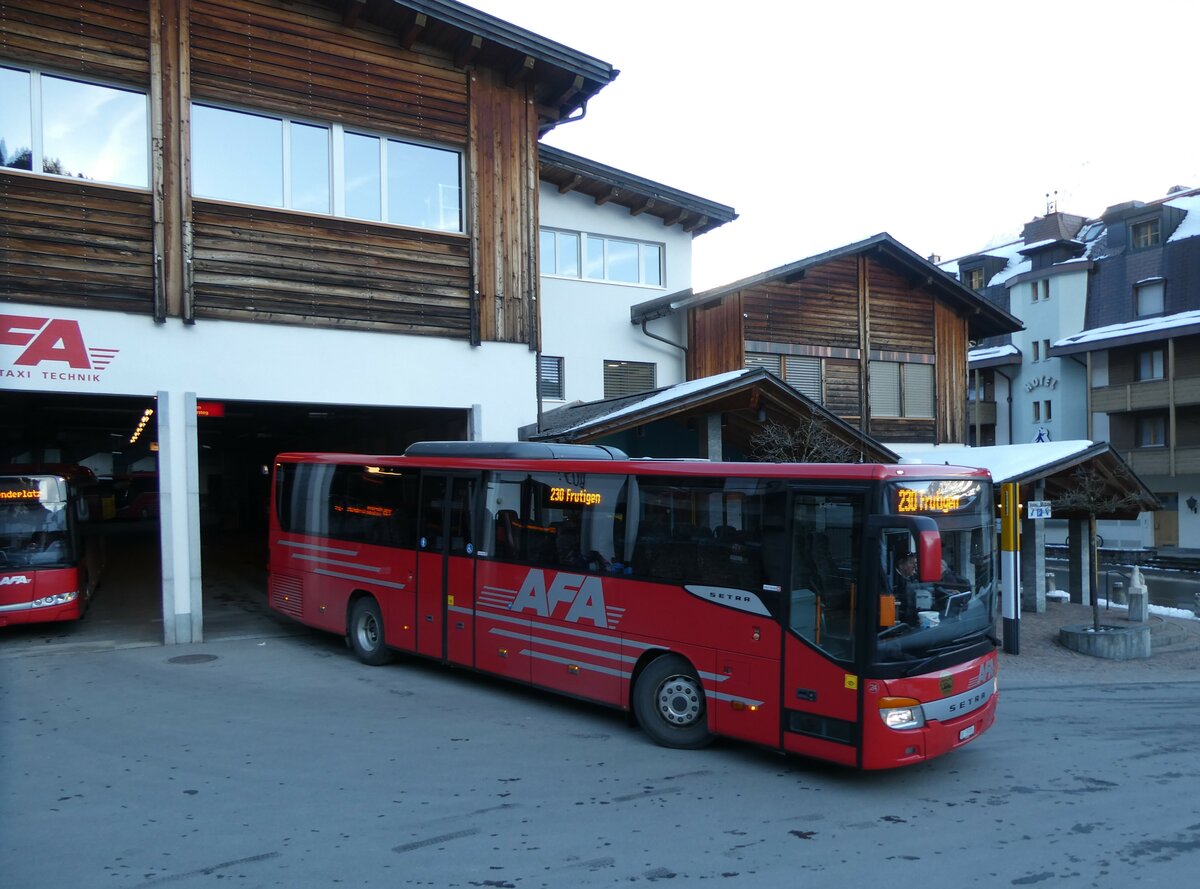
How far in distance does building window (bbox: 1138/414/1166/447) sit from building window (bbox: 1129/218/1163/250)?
7.58 meters

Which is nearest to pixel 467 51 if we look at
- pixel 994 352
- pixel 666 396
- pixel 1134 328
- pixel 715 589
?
pixel 666 396

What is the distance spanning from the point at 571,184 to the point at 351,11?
7.22 metres

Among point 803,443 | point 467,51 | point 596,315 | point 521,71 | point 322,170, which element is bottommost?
point 803,443

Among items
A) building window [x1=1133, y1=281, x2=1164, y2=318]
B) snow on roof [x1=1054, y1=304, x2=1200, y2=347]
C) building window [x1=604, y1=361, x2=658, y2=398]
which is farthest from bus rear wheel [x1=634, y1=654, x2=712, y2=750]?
building window [x1=1133, y1=281, x2=1164, y2=318]

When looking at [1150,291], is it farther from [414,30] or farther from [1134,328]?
[414,30]

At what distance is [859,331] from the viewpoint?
24.0 meters

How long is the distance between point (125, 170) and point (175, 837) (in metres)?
10.2

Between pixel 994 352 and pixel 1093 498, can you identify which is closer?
pixel 1093 498

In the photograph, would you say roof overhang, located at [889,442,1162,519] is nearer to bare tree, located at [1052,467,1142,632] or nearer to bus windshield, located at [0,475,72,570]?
bare tree, located at [1052,467,1142,632]

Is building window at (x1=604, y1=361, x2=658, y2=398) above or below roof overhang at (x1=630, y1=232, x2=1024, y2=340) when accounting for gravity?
below

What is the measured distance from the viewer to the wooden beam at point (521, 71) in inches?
616

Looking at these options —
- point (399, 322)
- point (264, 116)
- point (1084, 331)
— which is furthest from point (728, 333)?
point (1084, 331)

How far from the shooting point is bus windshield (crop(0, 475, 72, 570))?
45.6 feet

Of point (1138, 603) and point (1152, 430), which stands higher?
point (1152, 430)
